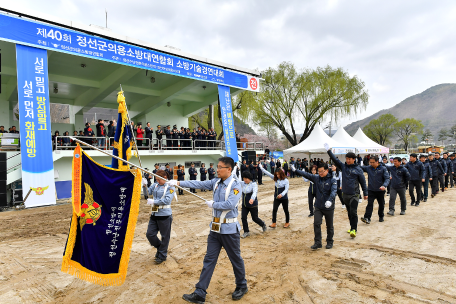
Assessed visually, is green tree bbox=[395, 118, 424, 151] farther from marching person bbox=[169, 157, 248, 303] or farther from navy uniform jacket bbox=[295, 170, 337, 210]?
marching person bbox=[169, 157, 248, 303]

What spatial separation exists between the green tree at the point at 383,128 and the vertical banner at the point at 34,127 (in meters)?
57.7

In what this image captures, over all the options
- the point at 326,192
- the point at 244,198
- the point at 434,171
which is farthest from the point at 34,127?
the point at 434,171

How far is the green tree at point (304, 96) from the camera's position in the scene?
102 feet

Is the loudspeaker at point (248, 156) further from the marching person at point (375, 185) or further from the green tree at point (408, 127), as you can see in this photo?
the green tree at point (408, 127)

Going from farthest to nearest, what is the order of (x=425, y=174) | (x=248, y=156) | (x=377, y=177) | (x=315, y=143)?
(x=315, y=143) → (x=248, y=156) → (x=425, y=174) → (x=377, y=177)

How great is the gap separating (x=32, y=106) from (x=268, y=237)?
11.0 meters

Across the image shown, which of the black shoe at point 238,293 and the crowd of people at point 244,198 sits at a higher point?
the crowd of people at point 244,198

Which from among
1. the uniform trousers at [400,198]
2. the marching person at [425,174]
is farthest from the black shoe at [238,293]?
the marching person at [425,174]

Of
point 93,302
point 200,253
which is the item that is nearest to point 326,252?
point 200,253

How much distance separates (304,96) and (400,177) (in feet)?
82.5

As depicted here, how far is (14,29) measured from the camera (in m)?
11.0

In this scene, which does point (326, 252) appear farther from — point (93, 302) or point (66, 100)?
point (66, 100)

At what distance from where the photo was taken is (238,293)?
11.9 ft

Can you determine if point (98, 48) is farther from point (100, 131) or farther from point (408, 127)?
point (408, 127)
